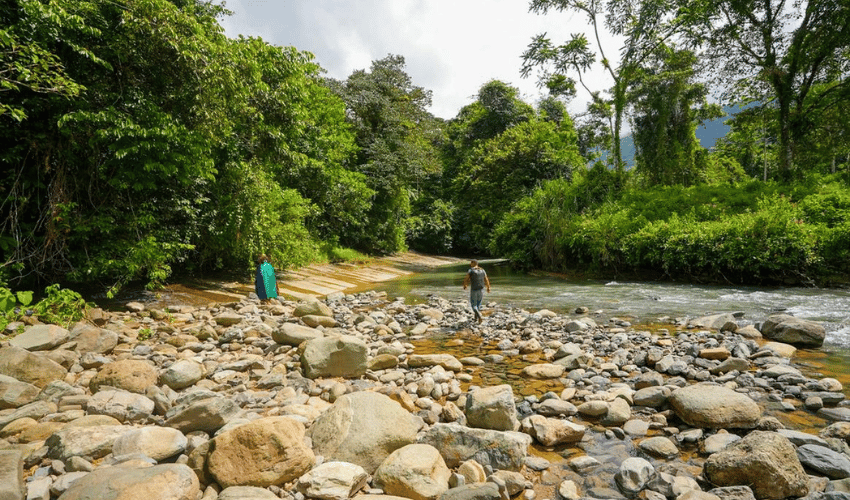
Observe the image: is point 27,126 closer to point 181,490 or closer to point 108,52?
point 108,52

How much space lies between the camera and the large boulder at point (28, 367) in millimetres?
4539

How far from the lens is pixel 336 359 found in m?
5.62

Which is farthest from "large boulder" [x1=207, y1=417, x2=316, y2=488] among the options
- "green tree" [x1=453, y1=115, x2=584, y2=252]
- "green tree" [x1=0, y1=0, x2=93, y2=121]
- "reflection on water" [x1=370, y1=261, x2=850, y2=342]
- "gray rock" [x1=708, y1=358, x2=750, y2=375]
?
"green tree" [x1=453, y1=115, x2=584, y2=252]

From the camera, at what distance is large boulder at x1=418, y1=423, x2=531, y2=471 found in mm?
3410

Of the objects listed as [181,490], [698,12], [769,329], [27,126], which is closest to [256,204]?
[27,126]

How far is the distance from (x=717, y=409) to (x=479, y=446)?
8.19ft

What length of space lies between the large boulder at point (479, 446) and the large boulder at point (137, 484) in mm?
1878

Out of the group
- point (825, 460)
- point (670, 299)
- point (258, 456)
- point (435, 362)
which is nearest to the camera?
point (258, 456)

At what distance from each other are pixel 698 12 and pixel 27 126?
93.0 feet

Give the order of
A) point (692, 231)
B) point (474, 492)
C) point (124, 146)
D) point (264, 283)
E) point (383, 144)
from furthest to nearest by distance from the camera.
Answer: point (383, 144), point (692, 231), point (264, 283), point (124, 146), point (474, 492)

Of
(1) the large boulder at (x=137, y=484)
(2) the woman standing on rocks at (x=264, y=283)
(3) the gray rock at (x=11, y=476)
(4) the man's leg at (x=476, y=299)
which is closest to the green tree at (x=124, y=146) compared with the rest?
Result: (2) the woman standing on rocks at (x=264, y=283)

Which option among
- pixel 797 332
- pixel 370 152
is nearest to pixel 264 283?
pixel 797 332

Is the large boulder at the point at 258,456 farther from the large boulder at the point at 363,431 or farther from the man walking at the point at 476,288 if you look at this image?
the man walking at the point at 476,288

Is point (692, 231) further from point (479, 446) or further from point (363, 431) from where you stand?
point (363, 431)
